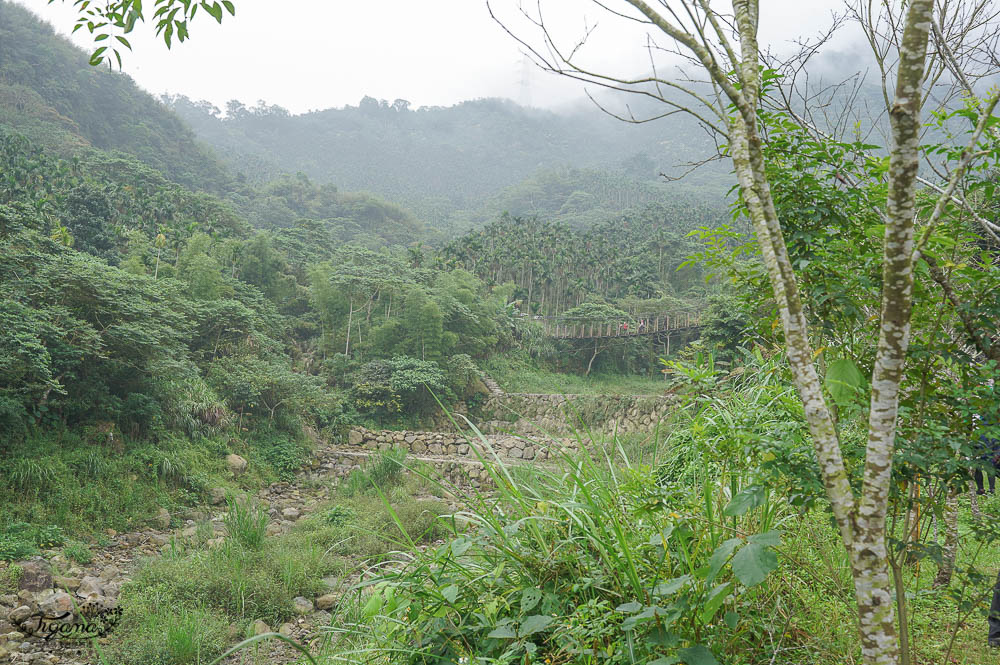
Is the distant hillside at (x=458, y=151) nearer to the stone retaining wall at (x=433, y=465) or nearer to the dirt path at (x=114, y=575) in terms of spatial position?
the stone retaining wall at (x=433, y=465)

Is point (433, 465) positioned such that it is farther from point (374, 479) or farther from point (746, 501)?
point (746, 501)

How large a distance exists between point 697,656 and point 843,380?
0.58 metres

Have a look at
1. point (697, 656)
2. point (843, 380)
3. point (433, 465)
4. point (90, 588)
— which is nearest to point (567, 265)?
point (433, 465)

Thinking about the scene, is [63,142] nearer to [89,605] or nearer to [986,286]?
[89,605]

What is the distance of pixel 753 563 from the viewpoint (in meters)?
0.87

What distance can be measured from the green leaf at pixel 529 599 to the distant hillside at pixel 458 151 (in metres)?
36.0

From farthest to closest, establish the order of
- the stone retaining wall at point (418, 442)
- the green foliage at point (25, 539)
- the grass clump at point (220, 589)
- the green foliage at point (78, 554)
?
the stone retaining wall at point (418, 442) → the green foliage at point (78, 554) → the green foliage at point (25, 539) → the grass clump at point (220, 589)

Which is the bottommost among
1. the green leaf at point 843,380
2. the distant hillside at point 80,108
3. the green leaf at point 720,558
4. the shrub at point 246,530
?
the shrub at point 246,530

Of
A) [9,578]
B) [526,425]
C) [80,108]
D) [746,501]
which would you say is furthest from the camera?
[80,108]

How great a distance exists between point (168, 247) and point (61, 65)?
23.1 m

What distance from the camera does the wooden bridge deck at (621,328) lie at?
16734 millimetres

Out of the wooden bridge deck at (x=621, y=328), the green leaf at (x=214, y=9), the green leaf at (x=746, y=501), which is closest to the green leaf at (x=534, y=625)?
the green leaf at (x=746, y=501)

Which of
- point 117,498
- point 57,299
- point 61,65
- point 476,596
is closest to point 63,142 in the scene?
point 61,65

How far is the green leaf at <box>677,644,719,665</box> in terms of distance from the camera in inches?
38.0
